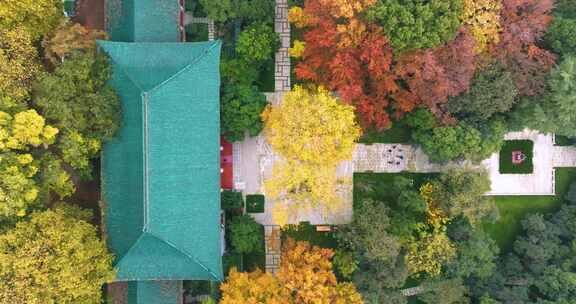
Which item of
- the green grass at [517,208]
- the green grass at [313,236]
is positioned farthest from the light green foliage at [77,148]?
the green grass at [517,208]

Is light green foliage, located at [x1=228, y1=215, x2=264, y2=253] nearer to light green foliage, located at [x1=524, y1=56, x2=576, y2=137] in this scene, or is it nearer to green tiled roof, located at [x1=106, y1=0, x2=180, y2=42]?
green tiled roof, located at [x1=106, y1=0, x2=180, y2=42]

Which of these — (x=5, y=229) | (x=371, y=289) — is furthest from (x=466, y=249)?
(x=5, y=229)

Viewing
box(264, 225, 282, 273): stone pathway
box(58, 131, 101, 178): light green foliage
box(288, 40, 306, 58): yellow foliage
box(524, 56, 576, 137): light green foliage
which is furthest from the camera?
box(264, 225, 282, 273): stone pathway

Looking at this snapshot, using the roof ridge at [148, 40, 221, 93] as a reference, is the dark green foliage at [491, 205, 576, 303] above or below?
below

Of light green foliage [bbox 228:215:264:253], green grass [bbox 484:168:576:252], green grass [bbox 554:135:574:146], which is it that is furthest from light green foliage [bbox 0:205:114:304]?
green grass [bbox 554:135:574:146]

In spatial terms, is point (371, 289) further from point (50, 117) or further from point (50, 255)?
point (50, 117)

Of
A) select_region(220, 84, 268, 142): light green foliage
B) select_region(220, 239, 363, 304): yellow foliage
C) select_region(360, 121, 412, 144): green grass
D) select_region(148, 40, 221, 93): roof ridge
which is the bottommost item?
select_region(220, 239, 363, 304): yellow foliage

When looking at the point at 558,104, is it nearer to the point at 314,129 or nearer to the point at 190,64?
the point at 314,129
